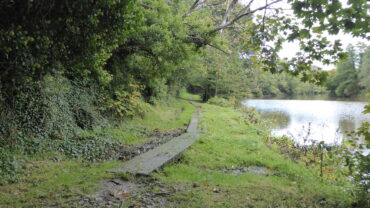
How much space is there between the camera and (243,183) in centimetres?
593

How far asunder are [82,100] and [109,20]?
5.59 metres

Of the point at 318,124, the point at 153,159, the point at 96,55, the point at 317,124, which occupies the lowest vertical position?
the point at 153,159

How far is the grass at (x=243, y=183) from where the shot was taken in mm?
4848

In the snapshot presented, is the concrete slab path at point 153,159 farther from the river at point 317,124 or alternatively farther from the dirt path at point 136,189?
the river at point 317,124

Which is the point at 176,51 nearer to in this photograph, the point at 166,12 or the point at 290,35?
the point at 166,12

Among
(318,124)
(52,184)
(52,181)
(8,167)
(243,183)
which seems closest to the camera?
(52,184)

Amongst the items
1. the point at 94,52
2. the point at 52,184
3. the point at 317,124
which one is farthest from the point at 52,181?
the point at 317,124

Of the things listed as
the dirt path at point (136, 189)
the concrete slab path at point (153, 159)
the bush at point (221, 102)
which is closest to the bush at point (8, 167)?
the dirt path at point (136, 189)

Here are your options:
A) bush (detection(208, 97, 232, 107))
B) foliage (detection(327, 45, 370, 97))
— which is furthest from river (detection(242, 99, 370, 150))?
foliage (detection(327, 45, 370, 97))

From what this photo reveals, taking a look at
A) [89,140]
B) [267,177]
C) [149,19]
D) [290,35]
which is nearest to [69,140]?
[89,140]

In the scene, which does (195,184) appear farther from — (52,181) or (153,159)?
(52,181)

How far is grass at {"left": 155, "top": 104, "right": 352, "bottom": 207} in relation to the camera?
4.85 meters

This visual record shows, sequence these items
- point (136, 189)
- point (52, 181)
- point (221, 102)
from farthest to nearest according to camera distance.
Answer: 1. point (221, 102)
2. point (52, 181)
3. point (136, 189)

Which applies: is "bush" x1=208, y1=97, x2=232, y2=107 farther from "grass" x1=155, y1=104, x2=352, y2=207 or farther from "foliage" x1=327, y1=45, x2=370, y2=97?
"foliage" x1=327, y1=45, x2=370, y2=97
